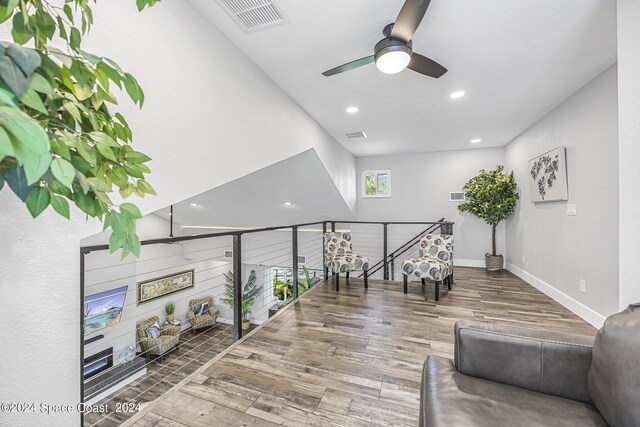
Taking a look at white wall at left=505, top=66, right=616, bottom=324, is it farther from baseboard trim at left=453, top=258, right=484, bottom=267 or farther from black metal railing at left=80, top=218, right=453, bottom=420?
baseboard trim at left=453, top=258, right=484, bottom=267

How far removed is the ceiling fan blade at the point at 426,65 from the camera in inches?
80.9

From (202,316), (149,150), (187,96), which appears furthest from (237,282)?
(202,316)

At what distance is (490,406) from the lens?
1008mm

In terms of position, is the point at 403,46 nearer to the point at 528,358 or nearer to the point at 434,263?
the point at 528,358

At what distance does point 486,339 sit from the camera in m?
1.22

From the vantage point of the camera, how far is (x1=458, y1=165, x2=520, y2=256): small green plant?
4820mm

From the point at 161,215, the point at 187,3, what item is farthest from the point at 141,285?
the point at 187,3

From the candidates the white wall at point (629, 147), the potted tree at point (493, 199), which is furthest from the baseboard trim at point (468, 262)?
the white wall at point (629, 147)

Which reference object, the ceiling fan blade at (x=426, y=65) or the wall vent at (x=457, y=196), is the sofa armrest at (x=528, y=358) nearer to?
the ceiling fan blade at (x=426, y=65)

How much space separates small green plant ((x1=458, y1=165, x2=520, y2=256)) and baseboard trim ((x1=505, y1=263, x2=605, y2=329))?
0.90 metres

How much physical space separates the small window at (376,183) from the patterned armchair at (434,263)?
2.37 m

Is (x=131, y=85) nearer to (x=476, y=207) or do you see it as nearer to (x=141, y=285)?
(x=476, y=207)

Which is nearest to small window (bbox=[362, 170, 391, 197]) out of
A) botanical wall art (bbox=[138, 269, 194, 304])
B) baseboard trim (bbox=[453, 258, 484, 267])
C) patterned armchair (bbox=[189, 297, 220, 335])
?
baseboard trim (bbox=[453, 258, 484, 267])

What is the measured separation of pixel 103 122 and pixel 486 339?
5.17 ft
